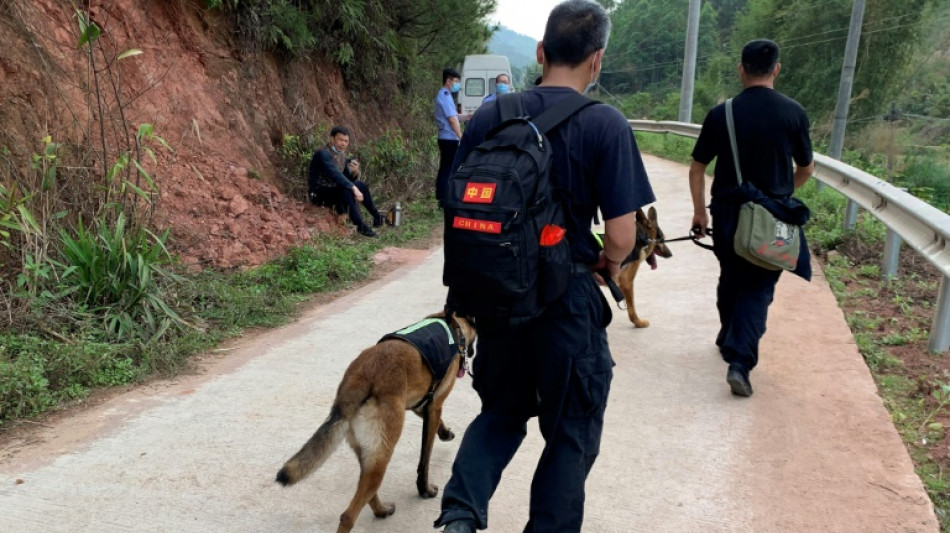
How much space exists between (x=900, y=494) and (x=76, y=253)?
5.35 m

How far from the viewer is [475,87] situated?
19.2m

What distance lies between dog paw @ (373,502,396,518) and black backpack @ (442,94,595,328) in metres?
1.28

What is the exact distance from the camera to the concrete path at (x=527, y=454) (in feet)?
9.61

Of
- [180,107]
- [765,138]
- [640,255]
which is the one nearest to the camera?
[765,138]

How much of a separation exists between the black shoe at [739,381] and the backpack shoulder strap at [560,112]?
2499 millimetres

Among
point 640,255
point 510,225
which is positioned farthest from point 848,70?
point 510,225

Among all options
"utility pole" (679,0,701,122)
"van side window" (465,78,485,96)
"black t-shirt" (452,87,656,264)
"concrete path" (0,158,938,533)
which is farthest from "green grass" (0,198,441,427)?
"utility pole" (679,0,701,122)

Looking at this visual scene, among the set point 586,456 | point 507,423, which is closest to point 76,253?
point 507,423

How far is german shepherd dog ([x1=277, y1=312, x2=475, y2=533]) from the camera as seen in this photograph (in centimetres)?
270

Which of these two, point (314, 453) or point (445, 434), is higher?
point (314, 453)

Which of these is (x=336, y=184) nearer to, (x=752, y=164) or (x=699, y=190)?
(x=699, y=190)

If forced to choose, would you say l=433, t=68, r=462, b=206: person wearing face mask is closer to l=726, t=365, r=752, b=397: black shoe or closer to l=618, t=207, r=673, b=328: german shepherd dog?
l=618, t=207, r=673, b=328: german shepherd dog

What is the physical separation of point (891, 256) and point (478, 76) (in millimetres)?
14705

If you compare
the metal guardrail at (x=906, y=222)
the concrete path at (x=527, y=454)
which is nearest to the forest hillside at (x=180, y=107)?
the concrete path at (x=527, y=454)
